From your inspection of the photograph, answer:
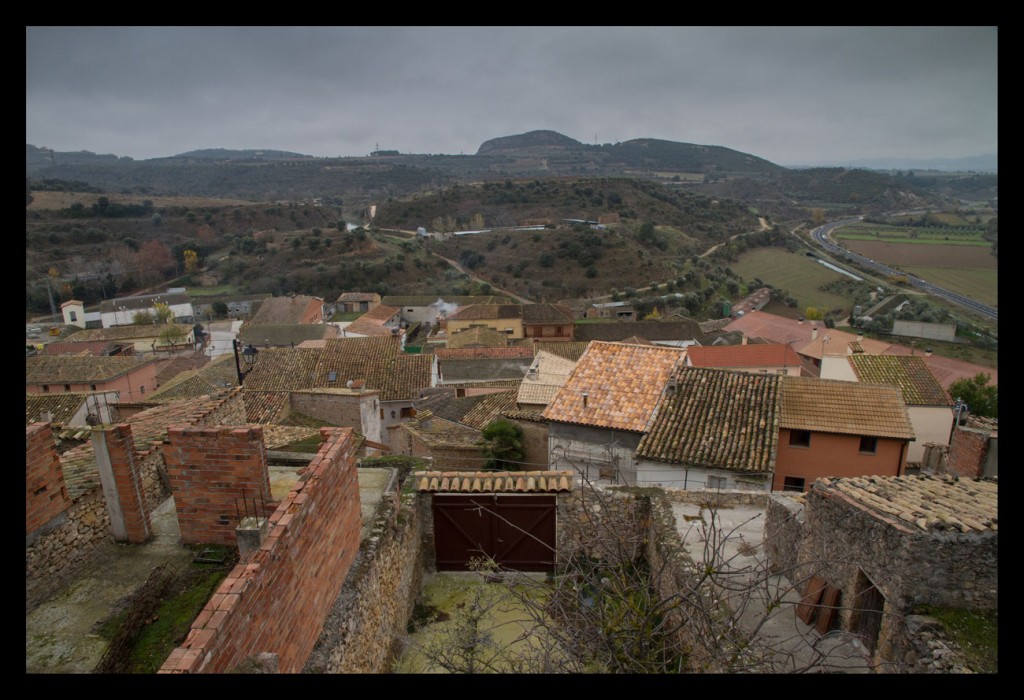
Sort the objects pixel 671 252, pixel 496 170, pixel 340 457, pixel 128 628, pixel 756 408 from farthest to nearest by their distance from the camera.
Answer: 1. pixel 496 170
2. pixel 671 252
3. pixel 756 408
4. pixel 340 457
5. pixel 128 628

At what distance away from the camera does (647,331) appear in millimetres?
42000

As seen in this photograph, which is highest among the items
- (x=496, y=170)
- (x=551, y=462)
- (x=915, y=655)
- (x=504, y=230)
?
(x=496, y=170)

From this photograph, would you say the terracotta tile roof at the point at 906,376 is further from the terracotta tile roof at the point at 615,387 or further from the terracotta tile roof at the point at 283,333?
the terracotta tile roof at the point at 283,333

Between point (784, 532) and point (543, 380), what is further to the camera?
point (543, 380)

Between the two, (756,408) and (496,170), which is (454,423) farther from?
(496,170)

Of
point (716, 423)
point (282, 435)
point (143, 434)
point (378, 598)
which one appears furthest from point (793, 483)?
point (143, 434)

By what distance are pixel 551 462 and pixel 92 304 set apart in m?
64.4

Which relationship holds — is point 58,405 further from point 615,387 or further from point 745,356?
point 745,356

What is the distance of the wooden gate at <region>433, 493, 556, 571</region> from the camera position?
26.5 ft

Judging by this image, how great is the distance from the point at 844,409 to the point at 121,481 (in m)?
13.5

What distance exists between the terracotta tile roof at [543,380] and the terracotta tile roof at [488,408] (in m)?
0.69

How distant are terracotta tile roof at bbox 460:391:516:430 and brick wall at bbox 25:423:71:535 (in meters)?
11.1

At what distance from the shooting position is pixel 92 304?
2258 inches
